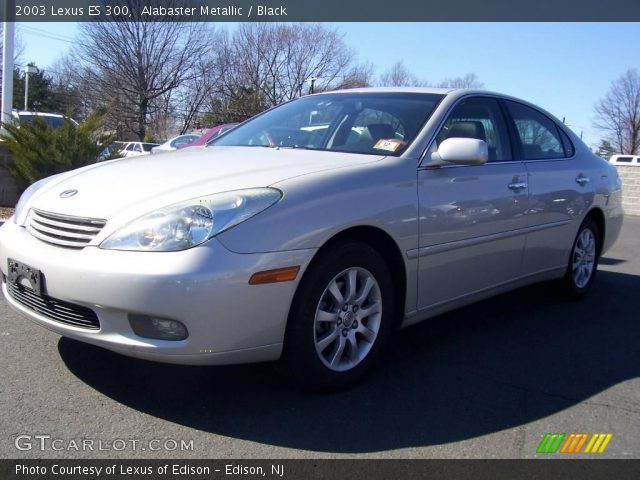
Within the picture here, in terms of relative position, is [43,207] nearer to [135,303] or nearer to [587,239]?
[135,303]

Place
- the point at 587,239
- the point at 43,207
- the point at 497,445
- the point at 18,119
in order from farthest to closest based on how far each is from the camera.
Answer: the point at 18,119, the point at 587,239, the point at 43,207, the point at 497,445

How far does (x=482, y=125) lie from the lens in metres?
4.27

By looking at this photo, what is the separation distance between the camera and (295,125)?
4.19 meters

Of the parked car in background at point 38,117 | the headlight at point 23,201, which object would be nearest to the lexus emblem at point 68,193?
the headlight at point 23,201

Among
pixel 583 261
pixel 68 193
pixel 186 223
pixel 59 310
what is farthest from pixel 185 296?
pixel 583 261

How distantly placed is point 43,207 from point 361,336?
177cm

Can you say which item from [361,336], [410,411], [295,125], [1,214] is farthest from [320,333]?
[1,214]

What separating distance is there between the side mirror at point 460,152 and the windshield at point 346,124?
21cm

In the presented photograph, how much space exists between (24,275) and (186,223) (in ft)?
3.01

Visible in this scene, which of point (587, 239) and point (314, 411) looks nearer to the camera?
point (314, 411)

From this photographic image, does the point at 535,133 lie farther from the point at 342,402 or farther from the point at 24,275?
the point at 24,275

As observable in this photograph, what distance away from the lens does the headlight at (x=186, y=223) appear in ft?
8.82

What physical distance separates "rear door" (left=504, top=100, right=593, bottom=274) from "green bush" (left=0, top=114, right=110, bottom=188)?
639 cm
